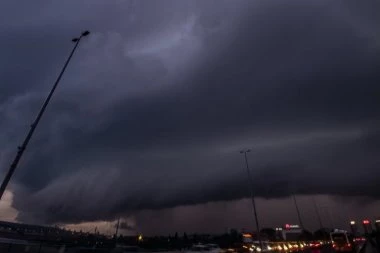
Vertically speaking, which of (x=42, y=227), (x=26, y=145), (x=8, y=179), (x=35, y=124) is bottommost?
(x=8, y=179)

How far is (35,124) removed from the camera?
612 inches

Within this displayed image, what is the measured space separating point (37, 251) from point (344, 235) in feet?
189

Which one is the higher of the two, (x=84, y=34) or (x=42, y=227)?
(x=42, y=227)

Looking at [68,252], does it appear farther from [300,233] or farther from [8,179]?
[300,233]

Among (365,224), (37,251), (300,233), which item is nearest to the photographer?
(37,251)

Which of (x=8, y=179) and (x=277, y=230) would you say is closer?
(x=8, y=179)

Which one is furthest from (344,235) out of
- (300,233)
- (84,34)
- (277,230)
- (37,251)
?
(277,230)

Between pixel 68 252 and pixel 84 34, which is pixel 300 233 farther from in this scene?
pixel 84 34

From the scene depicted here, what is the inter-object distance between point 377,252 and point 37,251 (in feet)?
153

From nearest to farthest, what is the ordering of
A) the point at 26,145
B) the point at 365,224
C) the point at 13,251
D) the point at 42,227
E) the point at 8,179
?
the point at 8,179
the point at 26,145
the point at 13,251
the point at 365,224
the point at 42,227

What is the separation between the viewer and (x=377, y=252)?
34969 mm

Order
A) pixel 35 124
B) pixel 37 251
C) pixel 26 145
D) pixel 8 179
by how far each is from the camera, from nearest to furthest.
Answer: pixel 8 179 < pixel 26 145 < pixel 35 124 < pixel 37 251

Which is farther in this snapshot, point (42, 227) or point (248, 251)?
point (42, 227)

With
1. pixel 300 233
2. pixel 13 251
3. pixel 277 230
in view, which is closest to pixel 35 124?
pixel 13 251
